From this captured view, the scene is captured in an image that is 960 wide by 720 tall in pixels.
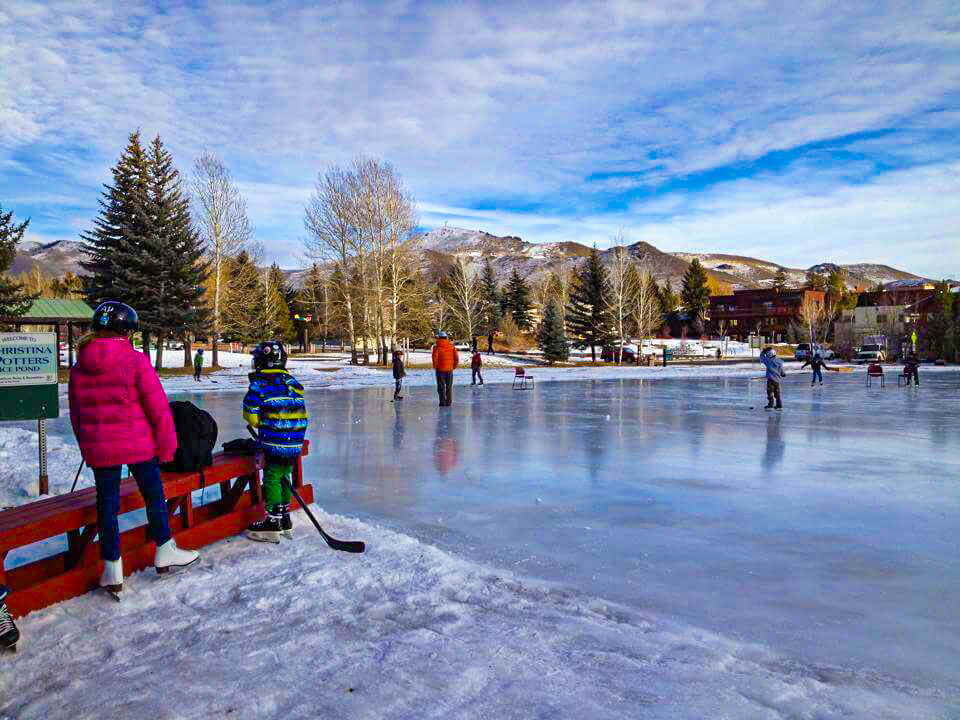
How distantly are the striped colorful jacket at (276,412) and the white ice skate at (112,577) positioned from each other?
1328 millimetres

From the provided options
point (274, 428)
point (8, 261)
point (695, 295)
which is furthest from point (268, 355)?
point (695, 295)

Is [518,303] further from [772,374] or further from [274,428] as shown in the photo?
[274,428]

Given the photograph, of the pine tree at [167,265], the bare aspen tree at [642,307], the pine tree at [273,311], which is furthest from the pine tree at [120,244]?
the bare aspen tree at [642,307]

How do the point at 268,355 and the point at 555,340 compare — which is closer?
the point at 268,355

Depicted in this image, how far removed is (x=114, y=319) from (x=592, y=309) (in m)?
57.8

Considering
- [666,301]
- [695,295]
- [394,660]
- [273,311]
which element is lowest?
[394,660]

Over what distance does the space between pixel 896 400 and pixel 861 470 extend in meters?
13.1

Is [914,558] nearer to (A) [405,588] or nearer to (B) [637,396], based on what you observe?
(A) [405,588]

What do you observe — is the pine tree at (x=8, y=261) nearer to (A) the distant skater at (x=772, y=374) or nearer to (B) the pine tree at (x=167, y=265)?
(B) the pine tree at (x=167, y=265)

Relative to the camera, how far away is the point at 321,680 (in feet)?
9.60

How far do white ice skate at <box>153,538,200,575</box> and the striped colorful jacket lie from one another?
96 cm

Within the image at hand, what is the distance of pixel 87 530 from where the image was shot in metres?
4.18

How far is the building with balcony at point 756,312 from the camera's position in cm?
10875

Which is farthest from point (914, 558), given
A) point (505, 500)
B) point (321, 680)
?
point (321, 680)
